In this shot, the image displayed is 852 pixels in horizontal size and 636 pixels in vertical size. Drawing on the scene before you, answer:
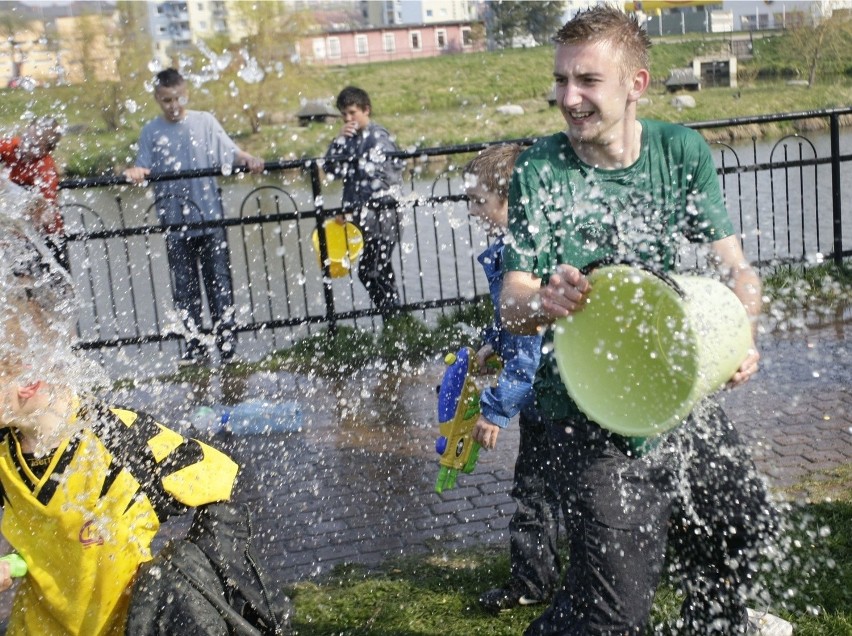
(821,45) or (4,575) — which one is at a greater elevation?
(821,45)

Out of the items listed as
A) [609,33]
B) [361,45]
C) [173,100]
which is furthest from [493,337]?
[361,45]

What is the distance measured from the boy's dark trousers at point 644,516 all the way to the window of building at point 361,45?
4197 cm

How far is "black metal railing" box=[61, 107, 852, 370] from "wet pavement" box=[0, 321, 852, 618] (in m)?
1.14

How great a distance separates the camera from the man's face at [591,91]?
273 centimetres

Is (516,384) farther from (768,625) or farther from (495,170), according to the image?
(768,625)

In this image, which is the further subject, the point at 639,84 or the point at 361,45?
the point at 361,45

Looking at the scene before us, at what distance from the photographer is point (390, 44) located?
43219 millimetres

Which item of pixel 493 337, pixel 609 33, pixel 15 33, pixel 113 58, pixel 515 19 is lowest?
pixel 493 337

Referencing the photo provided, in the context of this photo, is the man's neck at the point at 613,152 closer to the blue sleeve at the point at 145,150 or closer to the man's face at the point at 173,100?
the man's face at the point at 173,100

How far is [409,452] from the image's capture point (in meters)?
5.61

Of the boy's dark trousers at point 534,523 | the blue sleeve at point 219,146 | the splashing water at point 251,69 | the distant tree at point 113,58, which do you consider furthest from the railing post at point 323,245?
the splashing water at point 251,69

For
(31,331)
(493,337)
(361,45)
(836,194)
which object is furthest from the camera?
(361,45)

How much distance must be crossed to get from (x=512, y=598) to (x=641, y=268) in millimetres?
1681

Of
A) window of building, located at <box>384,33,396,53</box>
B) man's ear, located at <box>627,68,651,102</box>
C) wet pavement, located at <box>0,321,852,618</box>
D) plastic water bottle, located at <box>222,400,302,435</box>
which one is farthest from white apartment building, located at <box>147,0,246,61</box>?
window of building, located at <box>384,33,396,53</box>
